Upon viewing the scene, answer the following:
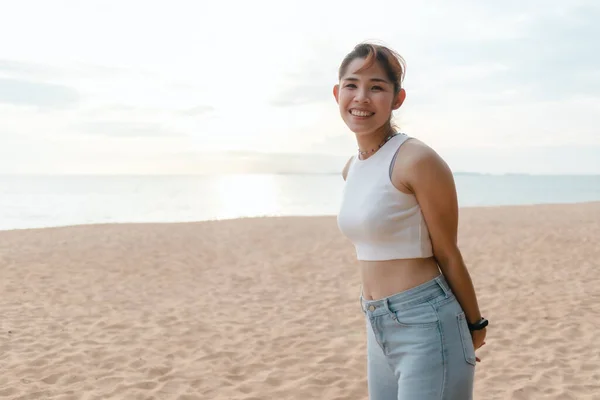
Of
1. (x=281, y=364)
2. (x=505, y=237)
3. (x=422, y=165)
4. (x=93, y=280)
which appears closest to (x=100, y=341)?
(x=281, y=364)

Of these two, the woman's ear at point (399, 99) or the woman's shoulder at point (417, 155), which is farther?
the woman's ear at point (399, 99)

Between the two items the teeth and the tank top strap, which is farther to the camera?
the teeth

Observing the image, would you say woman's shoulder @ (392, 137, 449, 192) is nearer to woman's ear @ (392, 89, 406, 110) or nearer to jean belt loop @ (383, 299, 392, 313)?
woman's ear @ (392, 89, 406, 110)

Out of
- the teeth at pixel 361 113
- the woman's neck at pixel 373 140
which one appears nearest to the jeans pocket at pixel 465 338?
the woman's neck at pixel 373 140

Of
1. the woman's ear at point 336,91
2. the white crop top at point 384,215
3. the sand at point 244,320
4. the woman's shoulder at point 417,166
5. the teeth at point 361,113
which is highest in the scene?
the woman's ear at point 336,91

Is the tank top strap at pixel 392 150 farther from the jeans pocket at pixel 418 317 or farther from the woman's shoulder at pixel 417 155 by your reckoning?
the jeans pocket at pixel 418 317

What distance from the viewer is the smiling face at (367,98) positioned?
6.13 ft

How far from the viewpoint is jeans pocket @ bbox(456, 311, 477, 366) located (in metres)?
1.79

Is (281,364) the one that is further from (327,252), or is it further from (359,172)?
(327,252)

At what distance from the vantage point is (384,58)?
187 cm

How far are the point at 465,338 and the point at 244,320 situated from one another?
5.79 m

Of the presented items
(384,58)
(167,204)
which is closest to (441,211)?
(384,58)

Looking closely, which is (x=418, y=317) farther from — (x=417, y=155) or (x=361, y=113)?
(x=361, y=113)

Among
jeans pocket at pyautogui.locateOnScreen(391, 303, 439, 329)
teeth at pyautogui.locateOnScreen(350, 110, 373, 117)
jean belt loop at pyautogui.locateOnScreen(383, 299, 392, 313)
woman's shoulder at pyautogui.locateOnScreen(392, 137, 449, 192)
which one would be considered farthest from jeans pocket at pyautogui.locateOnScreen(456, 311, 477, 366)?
teeth at pyautogui.locateOnScreen(350, 110, 373, 117)
